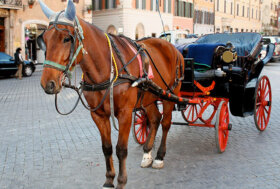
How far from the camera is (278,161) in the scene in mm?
4797

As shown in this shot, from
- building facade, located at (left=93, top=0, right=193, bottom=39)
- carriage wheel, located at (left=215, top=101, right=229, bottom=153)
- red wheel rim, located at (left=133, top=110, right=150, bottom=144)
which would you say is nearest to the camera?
carriage wheel, located at (left=215, top=101, right=229, bottom=153)

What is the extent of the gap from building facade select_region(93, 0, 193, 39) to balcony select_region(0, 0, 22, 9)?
9.15 meters

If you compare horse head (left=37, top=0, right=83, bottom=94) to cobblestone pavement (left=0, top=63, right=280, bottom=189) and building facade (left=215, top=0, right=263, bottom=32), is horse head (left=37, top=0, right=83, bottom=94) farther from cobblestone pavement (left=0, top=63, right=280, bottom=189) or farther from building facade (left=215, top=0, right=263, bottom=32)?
building facade (left=215, top=0, right=263, bottom=32)

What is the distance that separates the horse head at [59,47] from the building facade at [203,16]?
4049cm

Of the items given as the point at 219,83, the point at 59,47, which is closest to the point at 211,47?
the point at 219,83

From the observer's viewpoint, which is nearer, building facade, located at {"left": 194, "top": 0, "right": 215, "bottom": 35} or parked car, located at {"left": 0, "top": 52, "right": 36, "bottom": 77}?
parked car, located at {"left": 0, "top": 52, "right": 36, "bottom": 77}

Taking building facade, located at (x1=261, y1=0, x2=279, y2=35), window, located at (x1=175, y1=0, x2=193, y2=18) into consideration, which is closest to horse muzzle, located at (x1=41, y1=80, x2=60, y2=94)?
window, located at (x1=175, y1=0, x2=193, y2=18)

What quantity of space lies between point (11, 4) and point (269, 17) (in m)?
54.8

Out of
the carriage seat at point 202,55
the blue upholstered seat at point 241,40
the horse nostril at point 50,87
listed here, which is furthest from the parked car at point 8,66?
the horse nostril at point 50,87

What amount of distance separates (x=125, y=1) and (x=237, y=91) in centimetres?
2660

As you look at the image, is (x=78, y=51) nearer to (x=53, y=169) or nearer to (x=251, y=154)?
(x=53, y=169)

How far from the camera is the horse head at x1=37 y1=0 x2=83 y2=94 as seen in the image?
9.84 ft

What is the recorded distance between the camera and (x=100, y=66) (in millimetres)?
3498

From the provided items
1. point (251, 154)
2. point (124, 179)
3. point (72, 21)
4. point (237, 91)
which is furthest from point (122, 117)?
point (237, 91)
